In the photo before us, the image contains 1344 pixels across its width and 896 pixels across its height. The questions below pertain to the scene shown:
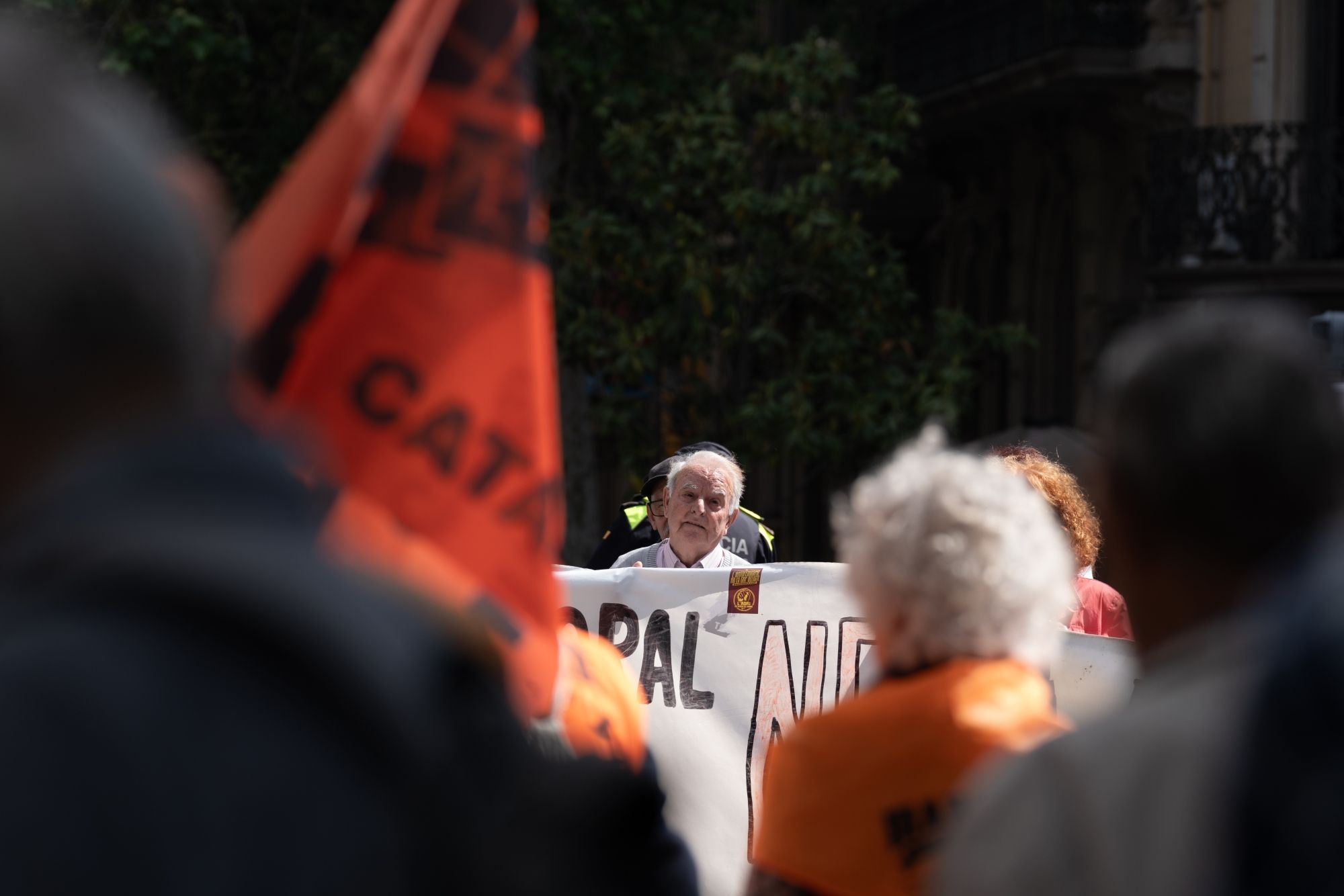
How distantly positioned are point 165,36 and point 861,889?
41.6ft

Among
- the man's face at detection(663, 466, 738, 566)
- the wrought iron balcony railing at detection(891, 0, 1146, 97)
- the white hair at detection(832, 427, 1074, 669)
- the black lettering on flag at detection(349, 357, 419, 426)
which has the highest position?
the wrought iron balcony railing at detection(891, 0, 1146, 97)

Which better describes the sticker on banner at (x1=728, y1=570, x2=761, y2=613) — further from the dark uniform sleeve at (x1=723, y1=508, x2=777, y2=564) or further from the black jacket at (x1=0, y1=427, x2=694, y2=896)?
the black jacket at (x1=0, y1=427, x2=694, y2=896)

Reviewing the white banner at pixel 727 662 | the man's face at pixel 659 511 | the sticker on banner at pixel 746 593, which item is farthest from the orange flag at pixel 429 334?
the man's face at pixel 659 511

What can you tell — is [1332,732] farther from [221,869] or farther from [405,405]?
[405,405]

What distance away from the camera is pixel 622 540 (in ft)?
27.0

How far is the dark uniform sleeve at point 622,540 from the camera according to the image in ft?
26.3

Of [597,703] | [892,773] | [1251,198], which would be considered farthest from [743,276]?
[597,703]

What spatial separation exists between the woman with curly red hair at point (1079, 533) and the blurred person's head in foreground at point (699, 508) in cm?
138

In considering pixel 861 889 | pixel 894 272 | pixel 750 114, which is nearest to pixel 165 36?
pixel 750 114

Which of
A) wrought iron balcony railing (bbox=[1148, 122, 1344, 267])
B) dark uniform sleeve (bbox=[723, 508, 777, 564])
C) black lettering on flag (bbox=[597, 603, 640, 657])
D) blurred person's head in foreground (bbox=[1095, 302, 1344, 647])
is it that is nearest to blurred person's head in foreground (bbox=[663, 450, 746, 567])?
black lettering on flag (bbox=[597, 603, 640, 657])

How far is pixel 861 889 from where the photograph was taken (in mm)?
2863

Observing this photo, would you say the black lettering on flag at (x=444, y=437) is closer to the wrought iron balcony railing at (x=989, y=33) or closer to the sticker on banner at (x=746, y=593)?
the sticker on banner at (x=746, y=593)

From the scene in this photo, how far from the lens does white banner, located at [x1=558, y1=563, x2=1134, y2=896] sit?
6.11 meters

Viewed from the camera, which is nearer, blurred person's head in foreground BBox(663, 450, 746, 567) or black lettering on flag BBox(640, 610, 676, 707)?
black lettering on flag BBox(640, 610, 676, 707)
